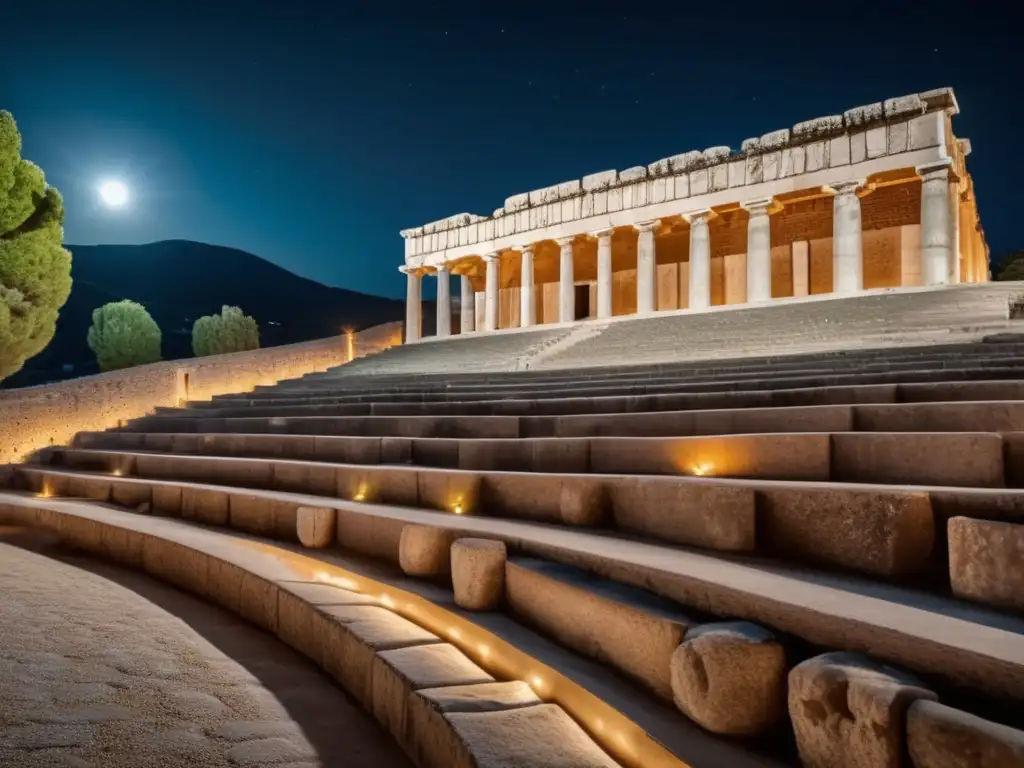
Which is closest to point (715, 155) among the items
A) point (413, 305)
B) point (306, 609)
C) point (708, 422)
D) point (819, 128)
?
point (819, 128)

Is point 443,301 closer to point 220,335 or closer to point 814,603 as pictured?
point 220,335

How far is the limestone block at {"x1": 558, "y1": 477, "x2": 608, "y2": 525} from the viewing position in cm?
404

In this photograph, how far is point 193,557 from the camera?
5000 millimetres

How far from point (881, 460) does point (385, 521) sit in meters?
3.12

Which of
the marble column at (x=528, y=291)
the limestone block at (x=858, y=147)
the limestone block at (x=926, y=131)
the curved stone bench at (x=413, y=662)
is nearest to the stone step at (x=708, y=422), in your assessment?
the curved stone bench at (x=413, y=662)

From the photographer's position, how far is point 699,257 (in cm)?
2330

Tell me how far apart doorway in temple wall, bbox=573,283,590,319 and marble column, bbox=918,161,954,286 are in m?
15.0

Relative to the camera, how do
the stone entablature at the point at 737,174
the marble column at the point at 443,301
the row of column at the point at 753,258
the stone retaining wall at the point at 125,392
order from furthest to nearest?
1. the marble column at the point at 443,301
2. the stone entablature at the point at 737,174
3. the row of column at the point at 753,258
4. the stone retaining wall at the point at 125,392

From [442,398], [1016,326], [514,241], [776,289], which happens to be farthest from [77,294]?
[1016,326]

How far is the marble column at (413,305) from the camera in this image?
30.5 meters

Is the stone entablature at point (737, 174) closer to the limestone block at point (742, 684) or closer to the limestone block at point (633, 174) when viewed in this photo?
the limestone block at point (633, 174)

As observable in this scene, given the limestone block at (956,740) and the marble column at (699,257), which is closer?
the limestone block at (956,740)

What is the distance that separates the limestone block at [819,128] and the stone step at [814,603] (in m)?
20.9

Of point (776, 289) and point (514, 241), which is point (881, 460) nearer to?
point (776, 289)
